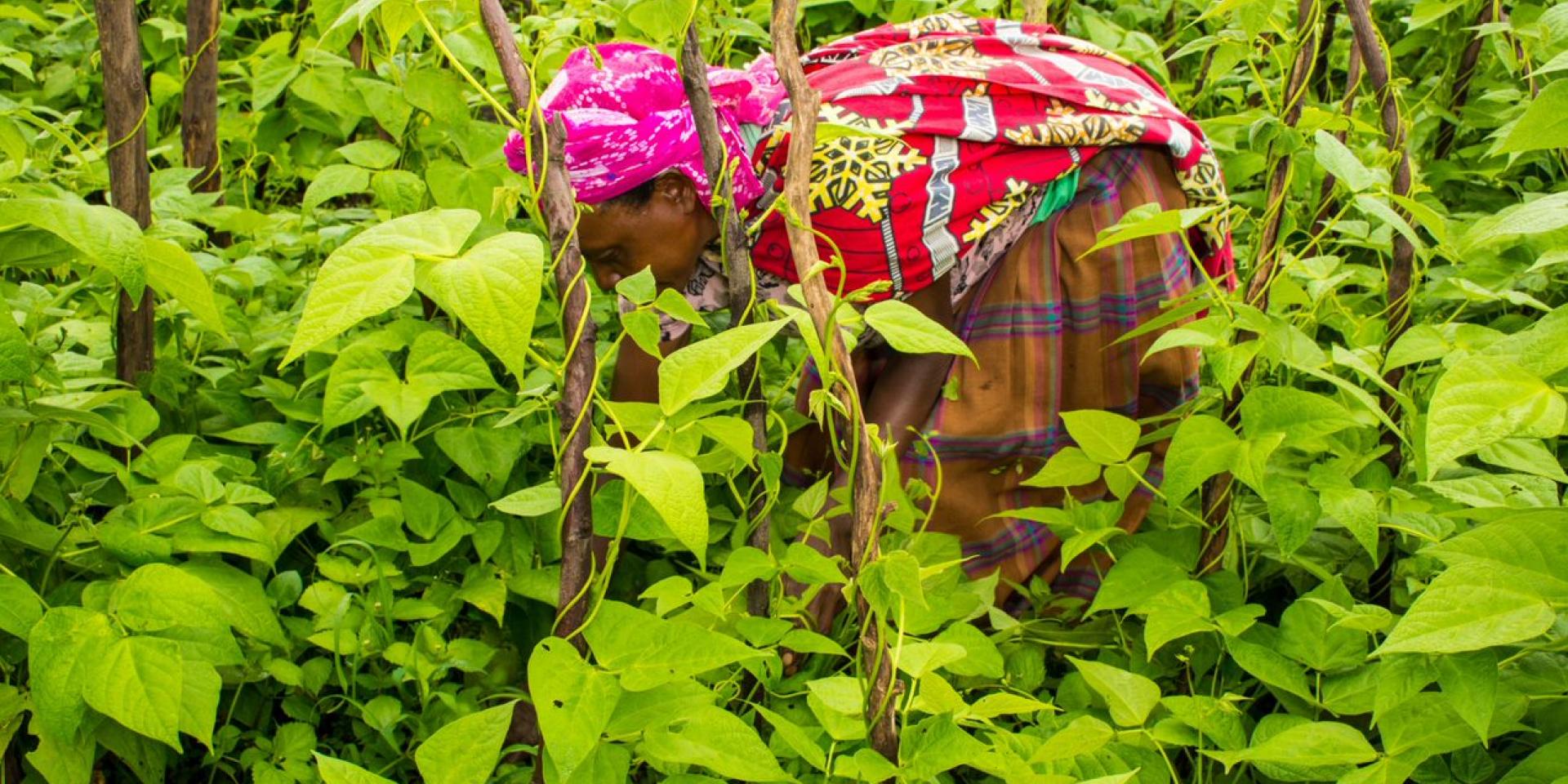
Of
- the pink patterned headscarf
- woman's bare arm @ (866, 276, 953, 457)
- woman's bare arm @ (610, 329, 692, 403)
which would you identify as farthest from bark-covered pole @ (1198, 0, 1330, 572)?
woman's bare arm @ (610, 329, 692, 403)

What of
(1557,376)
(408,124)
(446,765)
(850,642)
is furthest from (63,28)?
(1557,376)

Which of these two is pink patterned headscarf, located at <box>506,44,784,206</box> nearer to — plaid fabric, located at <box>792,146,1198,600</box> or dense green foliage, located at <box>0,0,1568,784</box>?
dense green foliage, located at <box>0,0,1568,784</box>

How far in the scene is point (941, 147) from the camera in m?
1.96

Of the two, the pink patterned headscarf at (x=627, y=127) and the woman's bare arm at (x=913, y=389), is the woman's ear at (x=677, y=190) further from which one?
the woman's bare arm at (x=913, y=389)

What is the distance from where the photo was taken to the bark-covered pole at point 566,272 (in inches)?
52.1

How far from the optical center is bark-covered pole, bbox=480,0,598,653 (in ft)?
4.34

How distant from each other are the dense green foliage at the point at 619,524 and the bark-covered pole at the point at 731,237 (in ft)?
0.14

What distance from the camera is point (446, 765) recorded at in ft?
4.12

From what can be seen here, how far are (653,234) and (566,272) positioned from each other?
669mm

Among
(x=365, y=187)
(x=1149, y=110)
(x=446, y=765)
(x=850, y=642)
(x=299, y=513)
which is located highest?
(x=1149, y=110)

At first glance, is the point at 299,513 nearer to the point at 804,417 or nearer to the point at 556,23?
the point at 804,417

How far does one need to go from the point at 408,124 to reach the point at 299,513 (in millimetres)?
691

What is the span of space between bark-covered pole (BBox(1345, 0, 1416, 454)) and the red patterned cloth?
0.22 meters

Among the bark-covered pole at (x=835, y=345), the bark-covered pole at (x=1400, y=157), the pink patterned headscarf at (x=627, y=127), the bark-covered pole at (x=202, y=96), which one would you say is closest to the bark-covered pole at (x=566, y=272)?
the bark-covered pole at (x=835, y=345)
